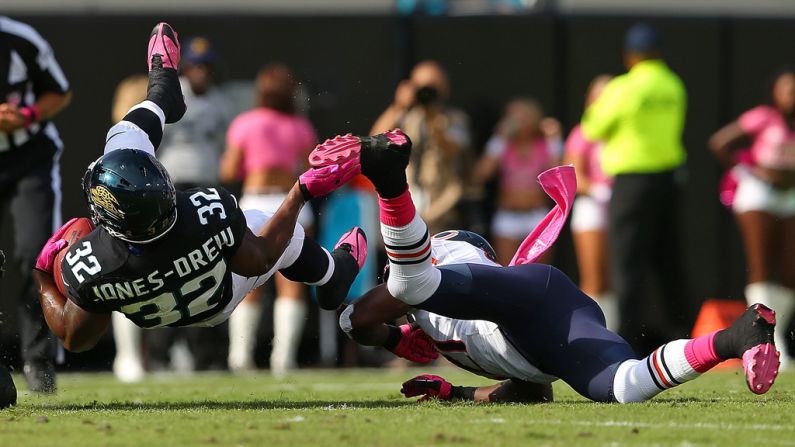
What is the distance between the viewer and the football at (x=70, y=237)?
6840 millimetres

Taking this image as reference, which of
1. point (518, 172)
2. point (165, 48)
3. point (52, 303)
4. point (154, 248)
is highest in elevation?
point (165, 48)

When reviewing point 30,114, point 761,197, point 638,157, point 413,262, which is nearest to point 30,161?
point 30,114

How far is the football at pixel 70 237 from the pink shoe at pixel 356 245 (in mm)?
1464

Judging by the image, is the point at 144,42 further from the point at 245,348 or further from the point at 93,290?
the point at 93,290

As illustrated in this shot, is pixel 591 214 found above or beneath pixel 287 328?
above

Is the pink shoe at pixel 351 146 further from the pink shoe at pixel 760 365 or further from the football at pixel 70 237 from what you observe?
the pink shoe at pixel 760 365

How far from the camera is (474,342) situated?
6949mm

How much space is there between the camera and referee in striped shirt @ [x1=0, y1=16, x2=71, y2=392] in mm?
8297

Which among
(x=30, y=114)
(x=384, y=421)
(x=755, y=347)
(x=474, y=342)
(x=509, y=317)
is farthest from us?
(x=30, y=114)

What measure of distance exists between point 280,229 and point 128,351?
4.70 m

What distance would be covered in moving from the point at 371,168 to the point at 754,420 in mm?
1928

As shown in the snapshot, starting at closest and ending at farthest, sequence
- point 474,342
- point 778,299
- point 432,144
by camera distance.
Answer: point 474,342 → point 778,299 → point 432,144

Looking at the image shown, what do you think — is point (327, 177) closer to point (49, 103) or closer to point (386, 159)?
point (386, 159)

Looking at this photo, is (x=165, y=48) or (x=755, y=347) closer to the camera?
(x=755, y=347)
